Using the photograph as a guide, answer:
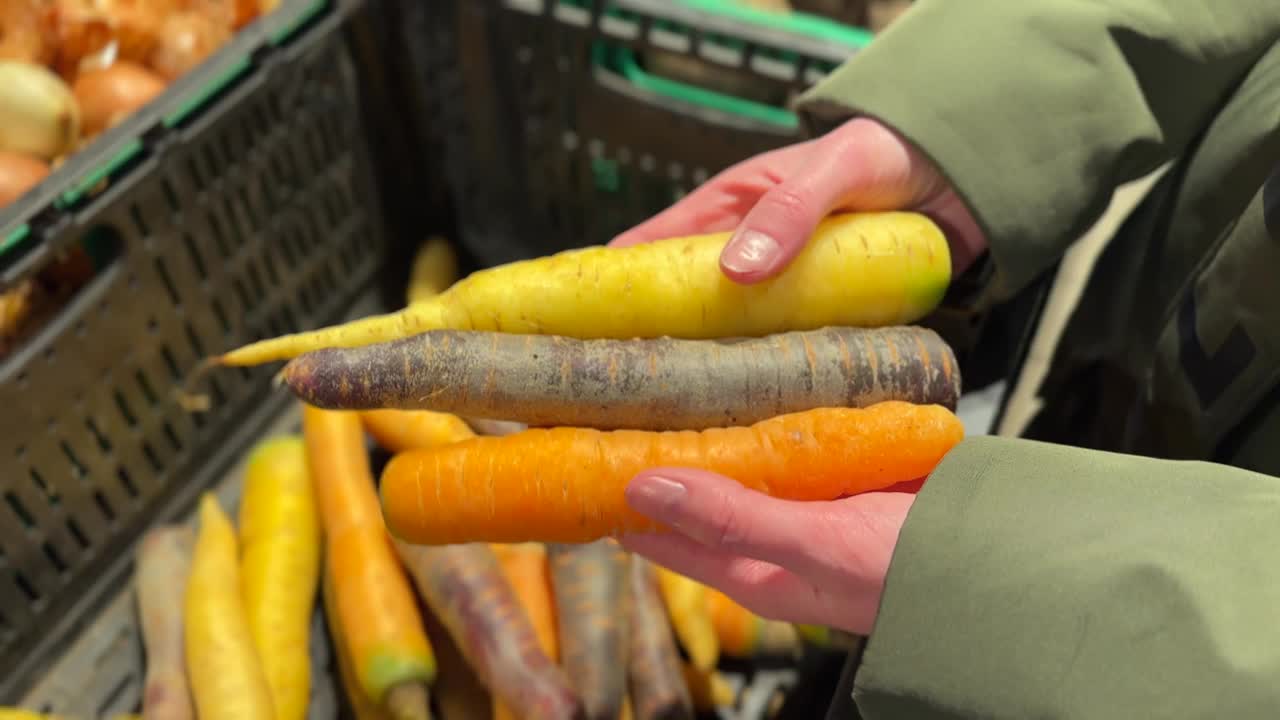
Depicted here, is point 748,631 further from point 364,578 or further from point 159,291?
point 159,291

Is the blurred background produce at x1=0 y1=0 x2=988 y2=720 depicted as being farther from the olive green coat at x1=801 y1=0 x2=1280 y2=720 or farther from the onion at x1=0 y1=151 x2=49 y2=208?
the olive green coat at x1=801 y1=0 x2=1280 y2=720

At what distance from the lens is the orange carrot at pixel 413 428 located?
0.98 metres

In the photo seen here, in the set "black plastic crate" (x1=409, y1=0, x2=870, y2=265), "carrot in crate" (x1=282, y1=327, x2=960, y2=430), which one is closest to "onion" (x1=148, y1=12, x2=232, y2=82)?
"black plastic crate" (x1=409, y1=0, x2=870, y2=265)

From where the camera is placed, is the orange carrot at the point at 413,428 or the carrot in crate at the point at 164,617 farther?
the orange carrot at the point at 413,428

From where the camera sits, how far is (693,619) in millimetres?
949

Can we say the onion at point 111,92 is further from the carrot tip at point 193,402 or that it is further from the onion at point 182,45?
the carrot tip at point 193,402

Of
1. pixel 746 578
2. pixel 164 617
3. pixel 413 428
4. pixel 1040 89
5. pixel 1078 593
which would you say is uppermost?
pixel 1040 89

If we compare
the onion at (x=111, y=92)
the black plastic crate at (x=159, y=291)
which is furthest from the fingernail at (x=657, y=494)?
the onion at (x=111, y=92)

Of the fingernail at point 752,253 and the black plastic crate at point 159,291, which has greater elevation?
the fingernail at point 752,253

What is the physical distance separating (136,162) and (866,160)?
0.73 m

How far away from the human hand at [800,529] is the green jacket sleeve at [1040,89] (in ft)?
0.90

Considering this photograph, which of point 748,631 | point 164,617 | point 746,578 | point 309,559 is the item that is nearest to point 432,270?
point 309,559

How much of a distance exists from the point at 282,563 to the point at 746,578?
585mm

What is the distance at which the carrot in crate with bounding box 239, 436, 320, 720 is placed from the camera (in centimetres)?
91
